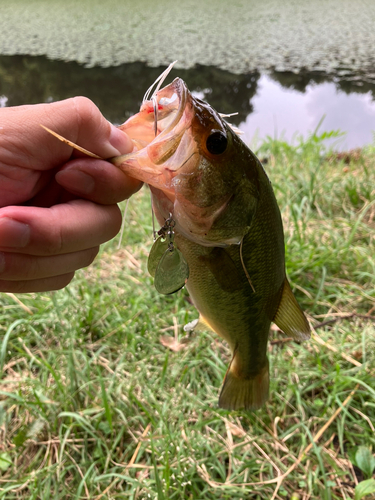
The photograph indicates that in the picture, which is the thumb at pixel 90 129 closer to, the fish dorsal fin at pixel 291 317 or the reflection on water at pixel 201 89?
the fish dorsal fin at pixel 291 317

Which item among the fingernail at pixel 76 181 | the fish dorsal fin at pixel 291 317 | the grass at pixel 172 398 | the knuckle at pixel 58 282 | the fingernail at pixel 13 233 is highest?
the fingernail at pixel 76 181

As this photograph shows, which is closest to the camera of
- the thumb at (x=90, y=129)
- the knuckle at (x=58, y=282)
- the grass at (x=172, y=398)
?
the thumb at (x=90, y=129)

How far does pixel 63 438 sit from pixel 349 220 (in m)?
2.51

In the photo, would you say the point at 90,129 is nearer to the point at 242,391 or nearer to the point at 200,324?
the point at 200,324

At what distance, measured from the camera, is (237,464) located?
166 centimetres

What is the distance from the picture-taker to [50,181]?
1.18 meters

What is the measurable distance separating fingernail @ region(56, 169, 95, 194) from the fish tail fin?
92 centimetres

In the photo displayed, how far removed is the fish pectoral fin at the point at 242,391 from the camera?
4.96 ft

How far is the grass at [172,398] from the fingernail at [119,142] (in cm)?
119

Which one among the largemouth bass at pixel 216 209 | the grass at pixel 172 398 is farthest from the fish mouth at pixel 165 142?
the grass at pixel 172 398

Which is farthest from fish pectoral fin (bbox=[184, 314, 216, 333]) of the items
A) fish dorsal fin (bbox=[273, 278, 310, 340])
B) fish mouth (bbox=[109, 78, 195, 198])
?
fish mouth (bbox=[109, 78, 195, 198])

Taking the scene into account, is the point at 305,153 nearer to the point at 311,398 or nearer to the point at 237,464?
the point at 311,398

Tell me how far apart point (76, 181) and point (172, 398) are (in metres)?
1.30

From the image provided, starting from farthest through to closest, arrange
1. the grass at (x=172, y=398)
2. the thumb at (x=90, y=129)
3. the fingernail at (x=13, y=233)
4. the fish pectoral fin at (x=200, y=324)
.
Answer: the grass at (x=172, y=398)
the fish pectoral fin at (x=200, y=324)
the thumb at (x=90, y=129)
the fingernail at (x=13, y=233)
